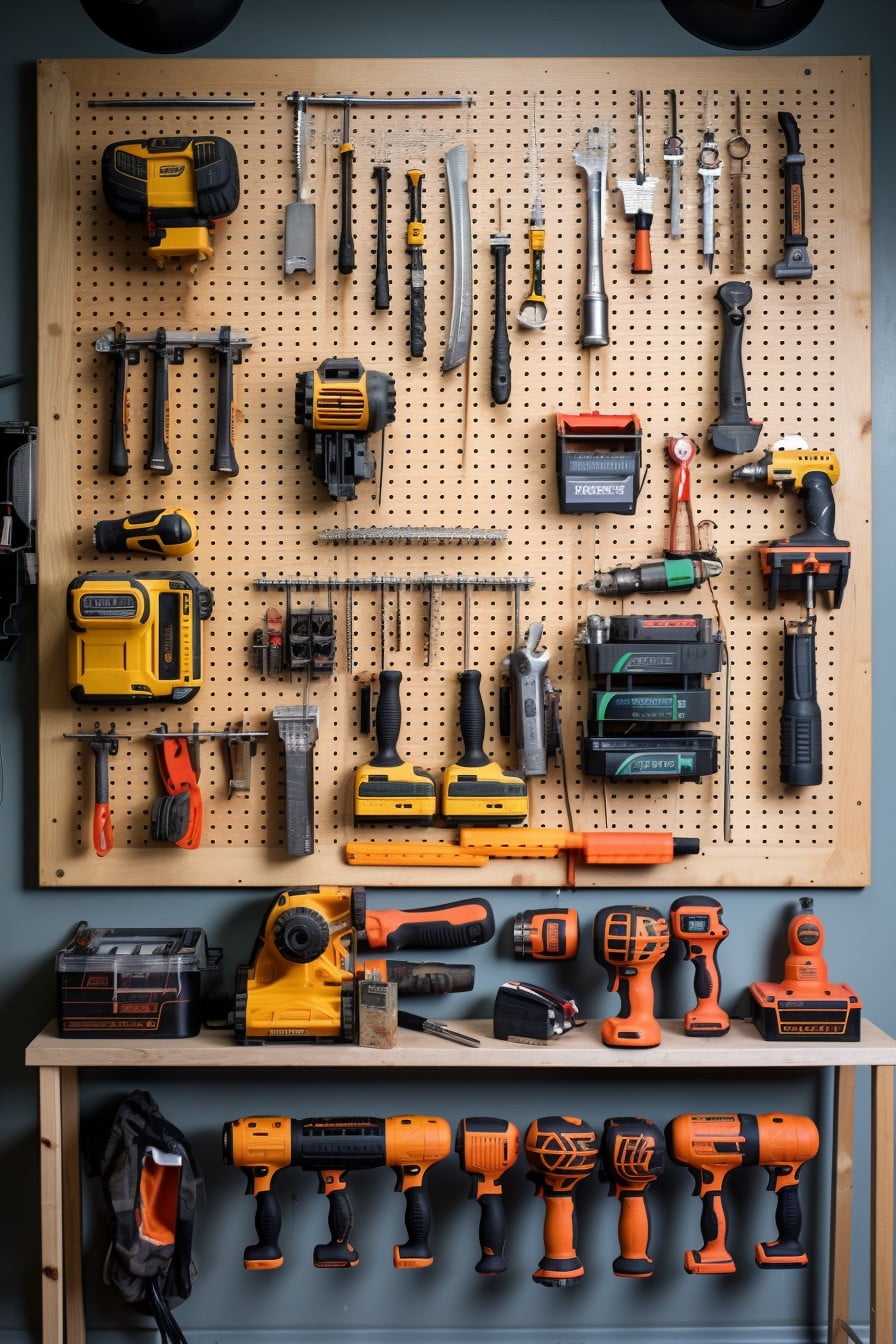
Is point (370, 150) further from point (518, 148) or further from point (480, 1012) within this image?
point (480, 1012)

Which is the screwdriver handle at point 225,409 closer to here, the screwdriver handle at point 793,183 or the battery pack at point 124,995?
the battery pack at point 124,995

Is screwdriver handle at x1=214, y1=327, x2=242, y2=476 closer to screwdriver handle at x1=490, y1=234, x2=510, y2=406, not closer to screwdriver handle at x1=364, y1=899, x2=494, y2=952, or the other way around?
screwdriver handle at x1=490, y1=234, x2=510, y2=406

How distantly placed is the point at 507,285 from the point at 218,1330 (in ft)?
7.94

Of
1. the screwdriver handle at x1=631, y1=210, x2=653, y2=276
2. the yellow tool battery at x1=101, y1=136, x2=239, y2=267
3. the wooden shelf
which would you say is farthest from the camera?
the screwdriver handle at x1=631, y1=210, x2=653, y2=276

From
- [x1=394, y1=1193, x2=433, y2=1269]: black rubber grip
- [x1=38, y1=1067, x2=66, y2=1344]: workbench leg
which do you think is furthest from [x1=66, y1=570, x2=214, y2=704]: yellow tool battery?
[x1=394, y1=1193, x2=433, y2=1269]: black rubber grip

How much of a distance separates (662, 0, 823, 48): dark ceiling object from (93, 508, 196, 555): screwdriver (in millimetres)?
1544

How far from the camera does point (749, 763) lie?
242 centimetres

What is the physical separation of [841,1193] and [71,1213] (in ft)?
5.47

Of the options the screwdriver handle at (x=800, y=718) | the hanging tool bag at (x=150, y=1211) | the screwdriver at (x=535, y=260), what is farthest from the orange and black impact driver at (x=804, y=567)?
the hanging tool bag at (x=150, y=1211)

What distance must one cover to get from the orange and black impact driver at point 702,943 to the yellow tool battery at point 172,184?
1.73 meters

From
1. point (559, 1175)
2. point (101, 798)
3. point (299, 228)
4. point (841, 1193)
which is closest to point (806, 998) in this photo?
point (841, 1193)

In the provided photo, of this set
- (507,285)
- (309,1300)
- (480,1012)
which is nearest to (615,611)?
(507,285)

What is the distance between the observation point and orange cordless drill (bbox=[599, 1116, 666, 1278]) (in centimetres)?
226

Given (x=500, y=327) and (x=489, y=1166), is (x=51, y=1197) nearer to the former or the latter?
(x=489, y=1166)
